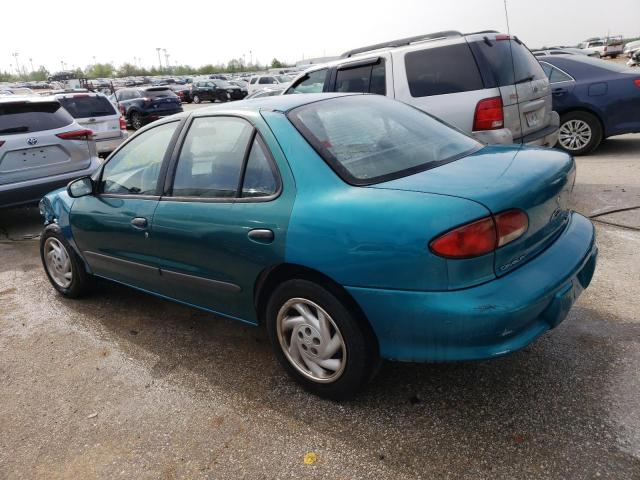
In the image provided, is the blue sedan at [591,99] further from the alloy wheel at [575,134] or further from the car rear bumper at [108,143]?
the car rear bumper at [108,143]

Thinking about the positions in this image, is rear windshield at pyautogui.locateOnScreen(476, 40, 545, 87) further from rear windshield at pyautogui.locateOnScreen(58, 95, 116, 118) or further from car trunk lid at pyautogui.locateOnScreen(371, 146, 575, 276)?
rear windshield at pyautogui.locateOnScreen(58, 95, 116, 118)

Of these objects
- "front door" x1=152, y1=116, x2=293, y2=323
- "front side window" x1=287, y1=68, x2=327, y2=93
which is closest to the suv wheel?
"front side window" x1=287, y1=68, x2=327, y2=93

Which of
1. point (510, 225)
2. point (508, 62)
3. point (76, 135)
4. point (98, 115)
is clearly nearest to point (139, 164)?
point (510, 225)

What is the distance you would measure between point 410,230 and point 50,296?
3658 millimetres

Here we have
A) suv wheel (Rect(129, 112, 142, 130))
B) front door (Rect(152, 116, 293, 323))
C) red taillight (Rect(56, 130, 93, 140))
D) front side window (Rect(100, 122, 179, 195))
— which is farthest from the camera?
suv wheel (Rect(129, 112, 142, 130))

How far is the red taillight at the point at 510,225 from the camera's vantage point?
2223 millimetres

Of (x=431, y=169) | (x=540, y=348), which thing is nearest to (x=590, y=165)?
(x=540, y=348)

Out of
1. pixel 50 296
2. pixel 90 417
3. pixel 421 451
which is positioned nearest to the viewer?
pixel 421 451

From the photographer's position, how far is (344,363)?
254cm

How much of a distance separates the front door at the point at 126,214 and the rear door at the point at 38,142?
9.32ft

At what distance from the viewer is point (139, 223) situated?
11.1 ft

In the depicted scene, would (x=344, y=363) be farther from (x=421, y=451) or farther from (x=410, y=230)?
(x=410, y=230)

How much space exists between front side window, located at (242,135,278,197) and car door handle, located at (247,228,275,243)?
0.19 m

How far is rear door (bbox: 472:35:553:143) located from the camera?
17.3 ft
